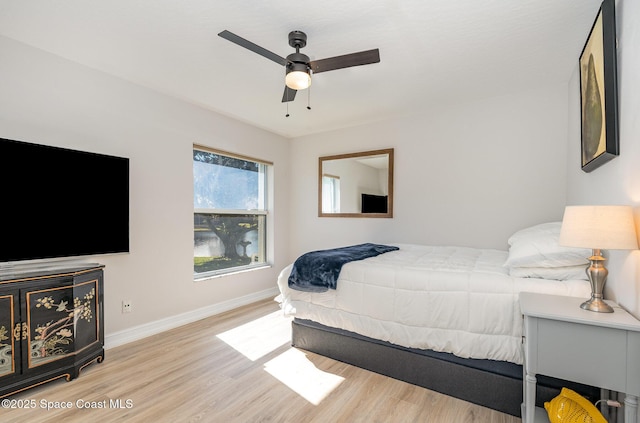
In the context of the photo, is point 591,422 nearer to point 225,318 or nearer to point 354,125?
point 225,318

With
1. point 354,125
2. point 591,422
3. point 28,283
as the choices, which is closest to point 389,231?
point 354,125

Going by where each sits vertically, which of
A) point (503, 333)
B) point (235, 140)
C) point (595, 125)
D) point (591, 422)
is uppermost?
point (235, 140)

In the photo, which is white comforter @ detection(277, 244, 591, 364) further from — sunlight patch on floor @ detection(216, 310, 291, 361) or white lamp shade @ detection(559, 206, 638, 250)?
white lamp shade @ detection(559, 206, 638, 250)

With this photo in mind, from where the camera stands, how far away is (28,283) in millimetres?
2002

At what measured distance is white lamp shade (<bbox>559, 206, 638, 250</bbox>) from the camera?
125 centimetres

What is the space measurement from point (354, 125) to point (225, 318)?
3.05m

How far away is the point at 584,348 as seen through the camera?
1.31m

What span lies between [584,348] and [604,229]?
0.52 meters

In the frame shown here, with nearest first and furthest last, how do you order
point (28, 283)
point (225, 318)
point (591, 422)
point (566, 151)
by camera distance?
1. point (591, 422)
2. point (28, 283)
3. point (566, 151)
4. point (225, 318)

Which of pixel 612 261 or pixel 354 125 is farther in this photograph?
pixel 354 125

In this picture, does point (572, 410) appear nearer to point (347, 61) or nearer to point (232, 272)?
point (347, 61)

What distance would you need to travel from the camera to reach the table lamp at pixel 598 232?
1254 mm

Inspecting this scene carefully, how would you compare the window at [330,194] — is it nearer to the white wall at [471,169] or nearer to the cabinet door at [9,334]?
the white wall at [471,169]

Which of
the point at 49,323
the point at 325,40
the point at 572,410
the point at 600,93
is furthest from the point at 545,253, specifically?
the point at 49,323
